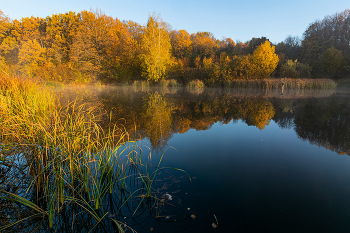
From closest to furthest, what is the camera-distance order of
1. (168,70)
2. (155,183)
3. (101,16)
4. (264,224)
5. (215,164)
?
(264,224)
(155,183)
(215,164)
(101,16)
(168,70)

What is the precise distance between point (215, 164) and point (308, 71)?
111 feet

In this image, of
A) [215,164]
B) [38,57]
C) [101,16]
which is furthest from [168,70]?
[215,164]

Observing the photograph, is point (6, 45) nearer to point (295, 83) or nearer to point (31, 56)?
point (31, 56)

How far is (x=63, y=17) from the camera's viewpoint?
3203 centimetres

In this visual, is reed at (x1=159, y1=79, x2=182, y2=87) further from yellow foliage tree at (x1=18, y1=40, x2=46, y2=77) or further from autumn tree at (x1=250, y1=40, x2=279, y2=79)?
yellow foliage tree at (x1=18, y1=40, x2=46, y2=77)

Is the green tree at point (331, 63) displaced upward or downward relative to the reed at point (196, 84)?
upward

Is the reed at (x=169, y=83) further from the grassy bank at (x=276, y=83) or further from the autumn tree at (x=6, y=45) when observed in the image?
the autumn tree at (x=6, y=45)

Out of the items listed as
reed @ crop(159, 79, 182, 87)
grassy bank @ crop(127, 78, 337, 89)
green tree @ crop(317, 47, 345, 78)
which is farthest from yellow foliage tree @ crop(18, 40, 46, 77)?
green tree @ crop(317, 47, 345, 78)

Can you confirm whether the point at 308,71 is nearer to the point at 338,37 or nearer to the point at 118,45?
the point at 338,37

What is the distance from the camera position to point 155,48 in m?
26.2

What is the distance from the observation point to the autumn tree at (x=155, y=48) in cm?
2603

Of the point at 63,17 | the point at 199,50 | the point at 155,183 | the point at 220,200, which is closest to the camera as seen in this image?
the point at 220,200

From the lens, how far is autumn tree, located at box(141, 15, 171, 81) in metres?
26.0

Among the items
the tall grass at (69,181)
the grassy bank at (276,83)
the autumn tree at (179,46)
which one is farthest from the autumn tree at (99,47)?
the tall grass at (69,181)
